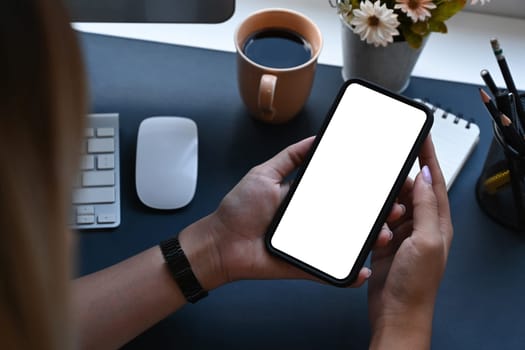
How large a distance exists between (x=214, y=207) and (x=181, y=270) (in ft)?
0.28

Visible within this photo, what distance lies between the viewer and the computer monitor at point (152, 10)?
0.62 meters

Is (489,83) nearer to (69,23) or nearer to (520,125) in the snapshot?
(520,125)

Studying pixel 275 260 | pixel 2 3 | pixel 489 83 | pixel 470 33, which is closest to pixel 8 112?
pixel 2 3

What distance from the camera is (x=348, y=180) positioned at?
618 millimetres

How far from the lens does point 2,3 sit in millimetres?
285

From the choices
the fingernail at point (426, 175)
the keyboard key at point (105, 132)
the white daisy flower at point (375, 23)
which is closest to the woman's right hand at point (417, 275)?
the fingernail at point (426, 175)

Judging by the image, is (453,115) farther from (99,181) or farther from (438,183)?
(99,181)

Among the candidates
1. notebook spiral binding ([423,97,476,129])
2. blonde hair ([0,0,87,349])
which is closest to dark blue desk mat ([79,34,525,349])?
notebook spiral binding ([423,97,476,129])

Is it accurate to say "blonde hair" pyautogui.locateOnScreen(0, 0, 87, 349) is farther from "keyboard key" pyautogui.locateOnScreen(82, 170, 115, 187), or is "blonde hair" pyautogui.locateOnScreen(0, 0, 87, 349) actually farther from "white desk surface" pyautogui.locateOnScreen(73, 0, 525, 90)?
"white desk surface" pyautogui.locateOnScreen(73, 0, 525, 90)

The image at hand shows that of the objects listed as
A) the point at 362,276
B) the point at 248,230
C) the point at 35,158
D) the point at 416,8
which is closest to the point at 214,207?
the point at 248,230

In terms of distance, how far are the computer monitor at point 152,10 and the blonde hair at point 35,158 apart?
12.2 inches

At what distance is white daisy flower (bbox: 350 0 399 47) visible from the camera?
603 millimetres

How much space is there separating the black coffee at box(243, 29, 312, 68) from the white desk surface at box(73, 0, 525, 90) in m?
0.09

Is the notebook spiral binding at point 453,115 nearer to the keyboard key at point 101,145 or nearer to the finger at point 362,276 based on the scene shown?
the finger at point 362,276
